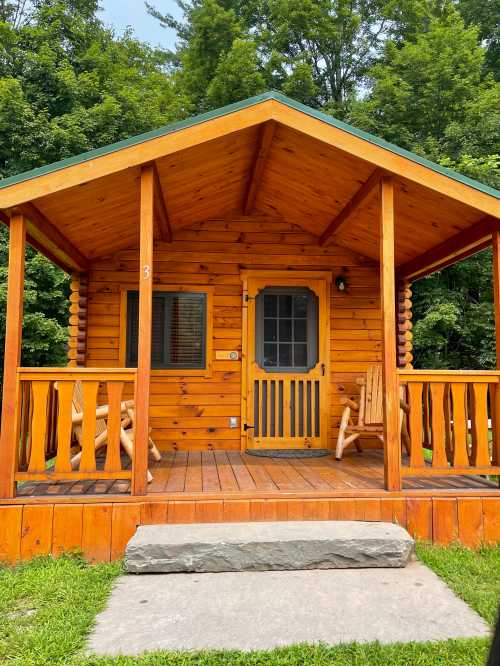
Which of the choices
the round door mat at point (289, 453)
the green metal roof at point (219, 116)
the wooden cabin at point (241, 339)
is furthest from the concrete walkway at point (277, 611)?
the green metal roof at point (219, 116)

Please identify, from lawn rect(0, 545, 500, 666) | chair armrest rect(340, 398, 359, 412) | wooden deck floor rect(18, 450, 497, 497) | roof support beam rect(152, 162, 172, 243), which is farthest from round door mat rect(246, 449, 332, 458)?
roof support beam rect(152, 162, 172, 243)

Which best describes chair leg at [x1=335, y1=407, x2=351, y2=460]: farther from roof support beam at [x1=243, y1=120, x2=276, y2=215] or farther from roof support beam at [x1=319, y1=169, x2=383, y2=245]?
roof support beam at [x1=243, y1=120, x2=276, y2=215]

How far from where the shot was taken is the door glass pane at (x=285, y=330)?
5496mm

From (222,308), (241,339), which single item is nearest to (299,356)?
(241,339)

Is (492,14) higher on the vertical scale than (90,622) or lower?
higher

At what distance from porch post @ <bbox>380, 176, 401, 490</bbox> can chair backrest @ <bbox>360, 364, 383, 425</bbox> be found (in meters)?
1.31

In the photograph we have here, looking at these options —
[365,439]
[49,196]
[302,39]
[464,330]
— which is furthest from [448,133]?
[49,196]

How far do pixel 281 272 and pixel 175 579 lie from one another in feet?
11.2

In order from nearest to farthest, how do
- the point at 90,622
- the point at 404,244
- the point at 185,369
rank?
the point at 90,622, the point at 404,244, the point at 185,369

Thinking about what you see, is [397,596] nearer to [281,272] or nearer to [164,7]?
[281,272]

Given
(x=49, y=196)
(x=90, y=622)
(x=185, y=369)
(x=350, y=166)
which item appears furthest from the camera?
(x=185, y=369)

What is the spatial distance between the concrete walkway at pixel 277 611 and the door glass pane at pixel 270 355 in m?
2.71

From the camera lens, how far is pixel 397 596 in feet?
8.58

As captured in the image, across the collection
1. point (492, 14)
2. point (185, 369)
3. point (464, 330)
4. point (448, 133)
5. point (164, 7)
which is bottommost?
point (185, 369)
